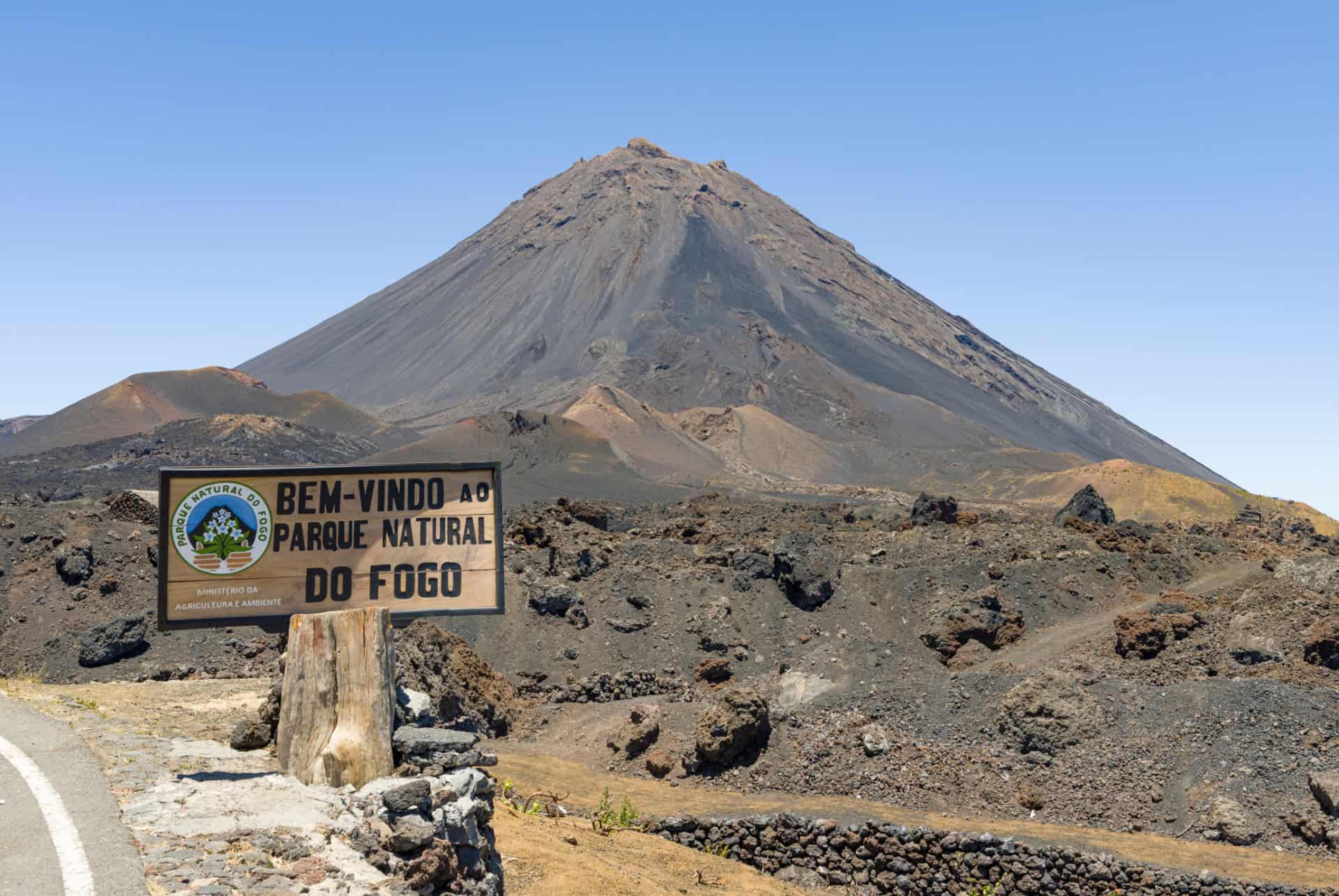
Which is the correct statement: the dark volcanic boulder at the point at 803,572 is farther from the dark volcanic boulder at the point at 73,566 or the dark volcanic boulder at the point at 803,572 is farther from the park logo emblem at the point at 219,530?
the park logo emblem at the point at 219,530

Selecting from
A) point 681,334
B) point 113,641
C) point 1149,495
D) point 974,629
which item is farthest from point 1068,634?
point 681,334

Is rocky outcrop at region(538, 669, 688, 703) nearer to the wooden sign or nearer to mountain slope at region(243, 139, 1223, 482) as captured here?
the wooden sign

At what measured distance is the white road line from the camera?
633 centimetres

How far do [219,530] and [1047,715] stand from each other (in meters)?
14.6

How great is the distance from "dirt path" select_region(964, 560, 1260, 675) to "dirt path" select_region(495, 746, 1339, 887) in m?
5.58

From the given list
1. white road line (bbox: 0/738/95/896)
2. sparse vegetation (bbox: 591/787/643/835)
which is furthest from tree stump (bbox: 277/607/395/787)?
sparse vegetation (bbox: 591/787/643/835)

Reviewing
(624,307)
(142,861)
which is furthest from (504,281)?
(142,861)

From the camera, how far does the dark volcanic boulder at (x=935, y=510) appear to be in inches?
1623

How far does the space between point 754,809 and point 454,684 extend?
748 centimetres

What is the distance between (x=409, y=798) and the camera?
7.85 m

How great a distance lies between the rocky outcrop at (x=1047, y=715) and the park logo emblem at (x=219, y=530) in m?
14.0

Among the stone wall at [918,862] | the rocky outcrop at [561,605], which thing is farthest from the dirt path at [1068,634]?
the rocky outcrop at [561,605]

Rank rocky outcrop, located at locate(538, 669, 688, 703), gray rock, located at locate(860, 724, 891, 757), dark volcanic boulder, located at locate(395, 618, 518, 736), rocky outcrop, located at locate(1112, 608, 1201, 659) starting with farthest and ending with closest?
rocky outcrop, located at locate(538, 669, 688, 703) → rocky outcrop, located at locate(1112, 608, 1201, 659) → dark volcanic boulder, located at locate(395, 618, 518, 736) → gray rock, located at locate(860, 724, 891, 757)

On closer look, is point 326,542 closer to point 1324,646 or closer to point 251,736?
point 251,736
